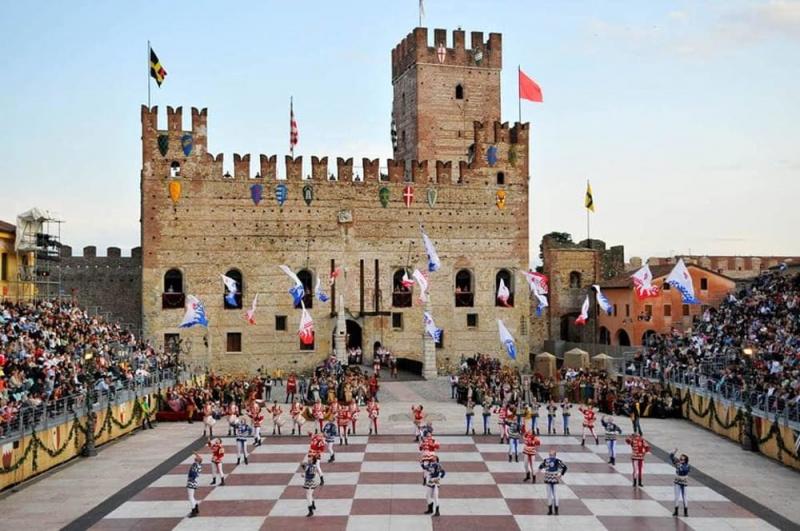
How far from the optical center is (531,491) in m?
24.1

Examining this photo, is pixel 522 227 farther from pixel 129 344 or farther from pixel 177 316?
pixel 129 344

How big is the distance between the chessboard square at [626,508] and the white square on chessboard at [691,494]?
0.67 m

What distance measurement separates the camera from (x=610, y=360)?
4669 cm

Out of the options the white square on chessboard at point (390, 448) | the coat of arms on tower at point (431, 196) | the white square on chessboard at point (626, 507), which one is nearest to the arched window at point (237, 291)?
the coat of arms on tower at point (431, 196)

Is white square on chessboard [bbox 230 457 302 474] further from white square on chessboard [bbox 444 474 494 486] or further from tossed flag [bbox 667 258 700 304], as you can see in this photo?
tossed flag [bbox 667 258 700 304]

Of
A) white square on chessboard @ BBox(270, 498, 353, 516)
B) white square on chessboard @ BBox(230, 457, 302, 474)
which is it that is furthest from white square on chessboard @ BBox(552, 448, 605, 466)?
white square on chessboard @ BBox(270, 498, 353, 516)

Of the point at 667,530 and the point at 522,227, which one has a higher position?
the point at 522,227

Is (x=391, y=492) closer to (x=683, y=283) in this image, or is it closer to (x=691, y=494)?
(x=691, y=494)

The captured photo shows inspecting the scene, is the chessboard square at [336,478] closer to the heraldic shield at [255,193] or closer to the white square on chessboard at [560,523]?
the white square on chessboard at [560,523]

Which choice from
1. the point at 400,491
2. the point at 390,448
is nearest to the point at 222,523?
the point at 400,491

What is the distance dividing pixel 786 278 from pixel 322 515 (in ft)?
97.7

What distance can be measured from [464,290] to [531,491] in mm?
31949

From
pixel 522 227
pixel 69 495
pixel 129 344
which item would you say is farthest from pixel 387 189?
pixel 69 495

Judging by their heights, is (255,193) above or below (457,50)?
below
